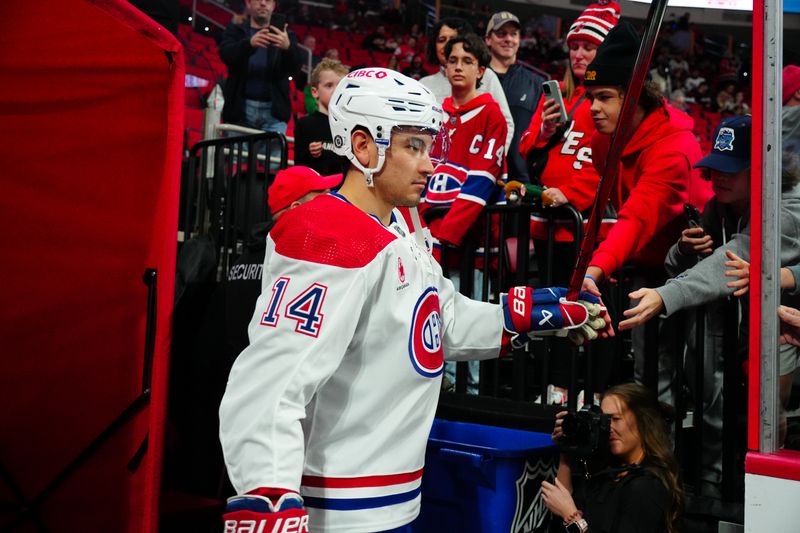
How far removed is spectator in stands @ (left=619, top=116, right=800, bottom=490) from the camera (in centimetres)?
270

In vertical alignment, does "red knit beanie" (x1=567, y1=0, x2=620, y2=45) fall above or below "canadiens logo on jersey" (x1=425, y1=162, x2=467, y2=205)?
above

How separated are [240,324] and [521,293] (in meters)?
1.62

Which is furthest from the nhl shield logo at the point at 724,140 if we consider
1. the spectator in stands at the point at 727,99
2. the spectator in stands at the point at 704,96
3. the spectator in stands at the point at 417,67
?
the spectator in stands at the point at 704,96

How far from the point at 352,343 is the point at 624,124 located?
87cm

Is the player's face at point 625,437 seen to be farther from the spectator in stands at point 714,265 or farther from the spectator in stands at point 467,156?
the spectator in stands at point 467,156

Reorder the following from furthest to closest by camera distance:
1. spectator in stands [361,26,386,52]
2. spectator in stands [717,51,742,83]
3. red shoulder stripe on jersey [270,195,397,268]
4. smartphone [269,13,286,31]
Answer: spectator in stands [717,51,742,83]
spectator in stands [361,26,386,52]
smartphone [269,13,286,31]
red shoulder stripe on jersey [270,195,397,268]

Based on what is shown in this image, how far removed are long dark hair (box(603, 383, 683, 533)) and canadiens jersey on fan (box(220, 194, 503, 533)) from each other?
942 millimetres

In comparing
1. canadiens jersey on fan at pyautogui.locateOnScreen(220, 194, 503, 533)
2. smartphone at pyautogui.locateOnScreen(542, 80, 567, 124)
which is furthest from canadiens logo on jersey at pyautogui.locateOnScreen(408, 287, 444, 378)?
smartphone at pyautogui.locateOnScreen(542, 80, 567, 124)

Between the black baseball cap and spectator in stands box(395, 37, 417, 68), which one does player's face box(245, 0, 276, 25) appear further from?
spectator in stands box(395, 37, 417, 68)

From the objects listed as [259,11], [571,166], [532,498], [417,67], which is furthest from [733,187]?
[417,67]

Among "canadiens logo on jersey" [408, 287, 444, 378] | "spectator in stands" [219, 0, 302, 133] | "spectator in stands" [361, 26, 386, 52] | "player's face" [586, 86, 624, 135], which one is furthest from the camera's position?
"spectator in stands" [361, 26, 386, 52]

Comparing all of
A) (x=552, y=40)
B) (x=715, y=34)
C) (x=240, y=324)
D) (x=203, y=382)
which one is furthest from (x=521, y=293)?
(x=715, y=34)

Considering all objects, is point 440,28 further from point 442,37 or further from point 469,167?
point 469,167

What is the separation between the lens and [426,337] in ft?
7.06
